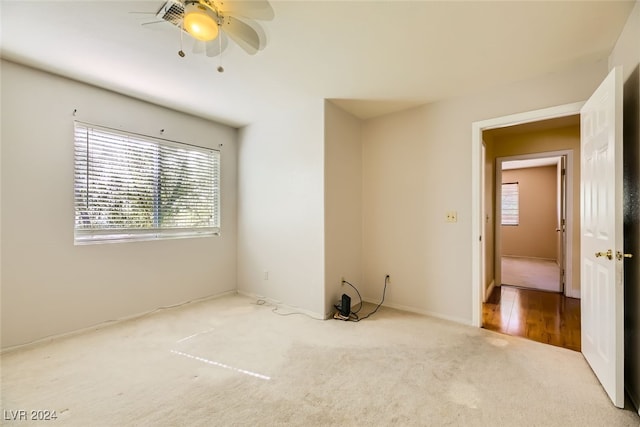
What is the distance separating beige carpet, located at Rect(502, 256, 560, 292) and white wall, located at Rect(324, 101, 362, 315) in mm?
3153

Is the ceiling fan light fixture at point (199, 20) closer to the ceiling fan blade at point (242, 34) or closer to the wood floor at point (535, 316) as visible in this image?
the ceiling fan blade at point (242, 34)

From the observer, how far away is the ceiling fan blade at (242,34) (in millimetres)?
1812

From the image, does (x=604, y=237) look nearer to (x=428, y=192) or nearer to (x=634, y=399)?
(x=634, y=399)

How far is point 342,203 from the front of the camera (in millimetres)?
3393

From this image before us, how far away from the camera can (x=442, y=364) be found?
2.12m

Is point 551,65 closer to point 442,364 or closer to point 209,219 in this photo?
point 442,364

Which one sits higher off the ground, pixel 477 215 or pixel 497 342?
pixel 477 215

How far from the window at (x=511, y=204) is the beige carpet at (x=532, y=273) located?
1.07 m

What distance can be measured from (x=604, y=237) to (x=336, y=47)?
2313mm

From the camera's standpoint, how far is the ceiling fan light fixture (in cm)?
157

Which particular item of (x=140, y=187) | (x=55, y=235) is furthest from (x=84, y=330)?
(x=140, y=187)

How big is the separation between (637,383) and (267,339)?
2.62 meters

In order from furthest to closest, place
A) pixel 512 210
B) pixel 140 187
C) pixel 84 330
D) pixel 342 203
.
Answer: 1. pixel 512 210
2. pixel 342 203
3. pixel 140 187
4. pixel 84 330

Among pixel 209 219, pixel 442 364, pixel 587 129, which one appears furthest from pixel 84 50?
pixel 587 129
